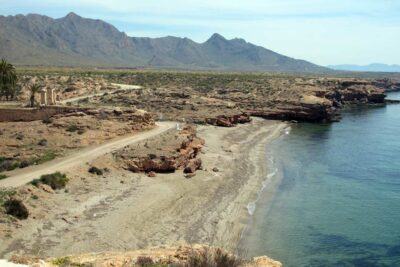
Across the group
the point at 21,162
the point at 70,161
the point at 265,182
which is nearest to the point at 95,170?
the point at 70,161

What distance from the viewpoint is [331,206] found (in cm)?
3416

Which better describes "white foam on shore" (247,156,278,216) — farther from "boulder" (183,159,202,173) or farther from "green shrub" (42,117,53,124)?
"green shrub" (42,117,53,124)

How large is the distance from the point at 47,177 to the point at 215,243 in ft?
33.6

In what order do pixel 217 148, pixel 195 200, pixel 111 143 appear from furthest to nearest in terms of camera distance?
1. pixel 217 148
2. pixel 111 143
3. pixel 195 200

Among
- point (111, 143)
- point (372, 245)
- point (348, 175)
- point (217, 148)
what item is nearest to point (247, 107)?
point (217, 148)

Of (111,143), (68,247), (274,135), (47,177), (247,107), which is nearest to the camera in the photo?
(68,247)

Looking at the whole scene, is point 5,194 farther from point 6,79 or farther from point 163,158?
point 6,79

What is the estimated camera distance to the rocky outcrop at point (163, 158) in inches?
1411

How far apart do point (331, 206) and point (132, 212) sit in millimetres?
13763

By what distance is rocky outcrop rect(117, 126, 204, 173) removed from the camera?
3584 centimetres

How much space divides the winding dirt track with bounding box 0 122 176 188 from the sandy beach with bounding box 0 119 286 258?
3.22 ft

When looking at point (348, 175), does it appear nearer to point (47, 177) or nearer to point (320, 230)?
point (320, 230)

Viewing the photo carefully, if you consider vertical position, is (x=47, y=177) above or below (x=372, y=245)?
above

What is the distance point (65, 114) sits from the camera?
44.3 metres
